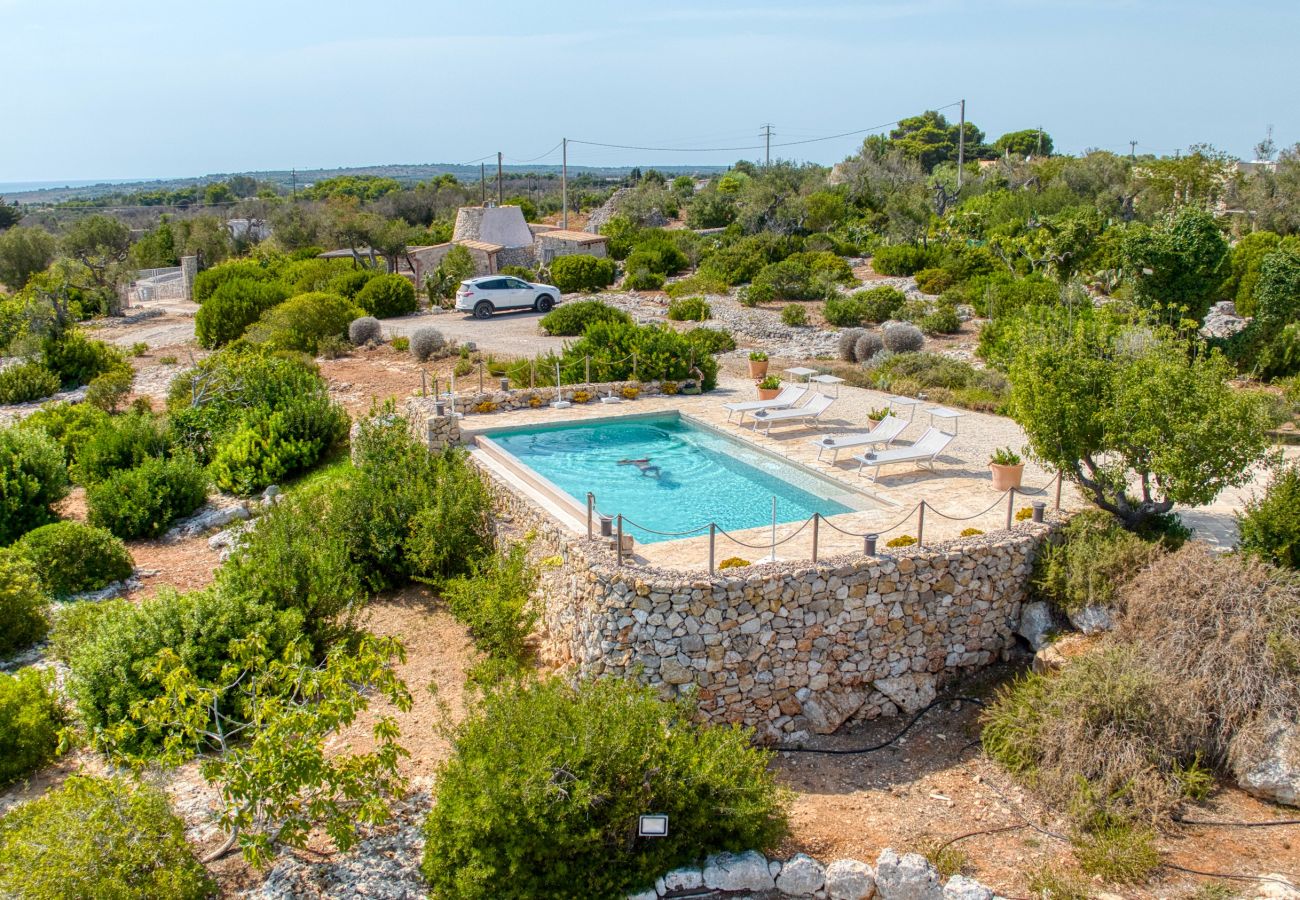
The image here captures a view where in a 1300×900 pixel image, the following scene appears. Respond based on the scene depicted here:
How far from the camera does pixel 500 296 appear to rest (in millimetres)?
32062

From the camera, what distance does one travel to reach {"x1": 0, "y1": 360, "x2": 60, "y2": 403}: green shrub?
78.6 ft

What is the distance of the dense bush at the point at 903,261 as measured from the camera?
35.6 m

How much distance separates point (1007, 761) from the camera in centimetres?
927

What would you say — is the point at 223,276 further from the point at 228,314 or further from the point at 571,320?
the point at 571,320

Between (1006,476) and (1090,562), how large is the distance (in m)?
2.05

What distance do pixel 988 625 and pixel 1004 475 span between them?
Answer: 2.20 metres

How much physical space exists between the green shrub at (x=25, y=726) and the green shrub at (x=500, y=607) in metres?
4.13

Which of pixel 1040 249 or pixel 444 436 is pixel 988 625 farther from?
pixel 1040 249

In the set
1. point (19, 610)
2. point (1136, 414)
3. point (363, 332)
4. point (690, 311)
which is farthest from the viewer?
point (690, 311)

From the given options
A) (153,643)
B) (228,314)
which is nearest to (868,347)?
(153,643)

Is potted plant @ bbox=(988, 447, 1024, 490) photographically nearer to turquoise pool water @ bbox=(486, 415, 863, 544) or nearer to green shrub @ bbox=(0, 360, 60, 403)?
turquoise pool water @ bbox=(486, 415, 863, 544)

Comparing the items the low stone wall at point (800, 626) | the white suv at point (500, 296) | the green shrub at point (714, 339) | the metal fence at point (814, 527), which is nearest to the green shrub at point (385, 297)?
the white suv at point (500, 296)

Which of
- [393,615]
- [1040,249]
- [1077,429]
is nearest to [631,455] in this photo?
[393,615]

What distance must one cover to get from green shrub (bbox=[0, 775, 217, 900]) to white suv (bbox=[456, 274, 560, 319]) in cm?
2548
